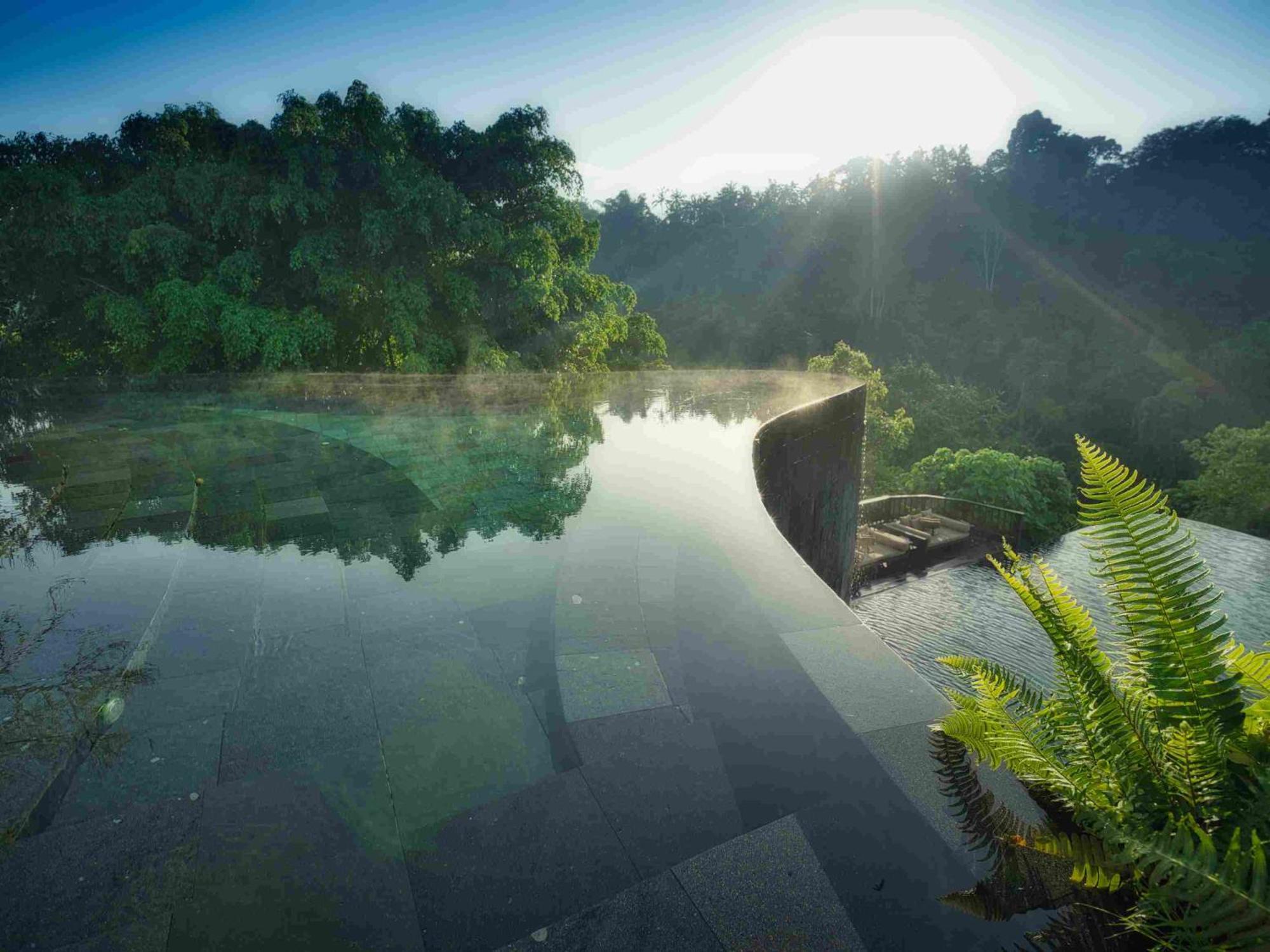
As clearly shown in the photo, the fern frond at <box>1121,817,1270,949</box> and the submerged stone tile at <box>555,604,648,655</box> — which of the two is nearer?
the fern frond at <box>1121,817,1270,949</box>

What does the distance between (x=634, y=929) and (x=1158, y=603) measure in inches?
54.9

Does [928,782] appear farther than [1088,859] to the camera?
Yes

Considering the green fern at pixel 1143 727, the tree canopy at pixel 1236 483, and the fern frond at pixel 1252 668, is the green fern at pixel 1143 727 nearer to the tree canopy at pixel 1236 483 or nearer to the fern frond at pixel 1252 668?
the fern frond at pixel 1252 668

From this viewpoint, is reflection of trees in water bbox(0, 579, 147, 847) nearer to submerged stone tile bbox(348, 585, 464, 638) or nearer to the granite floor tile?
submerged stone tile bbox(348, 585, 464, 638)

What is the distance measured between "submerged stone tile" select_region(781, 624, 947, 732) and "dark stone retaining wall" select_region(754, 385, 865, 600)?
101 inches

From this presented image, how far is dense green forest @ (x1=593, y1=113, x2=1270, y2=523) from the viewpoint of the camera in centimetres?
3922

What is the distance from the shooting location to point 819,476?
8031mm

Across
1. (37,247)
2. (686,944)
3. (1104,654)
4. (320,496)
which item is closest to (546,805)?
(686,944)

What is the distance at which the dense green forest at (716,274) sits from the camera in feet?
43.7

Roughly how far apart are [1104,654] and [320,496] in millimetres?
4871

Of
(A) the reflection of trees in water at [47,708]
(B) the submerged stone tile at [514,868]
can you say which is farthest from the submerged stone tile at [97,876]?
(B) the submerged stone tile at [514,868]

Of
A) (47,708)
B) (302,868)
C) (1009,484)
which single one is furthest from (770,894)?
(1009,484)

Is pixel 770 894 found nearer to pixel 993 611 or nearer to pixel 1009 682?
pixel 1009 682

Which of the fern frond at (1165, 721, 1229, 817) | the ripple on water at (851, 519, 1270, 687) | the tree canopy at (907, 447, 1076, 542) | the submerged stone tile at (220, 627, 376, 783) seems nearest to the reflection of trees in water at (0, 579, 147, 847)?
the submerged stone tile at (220, 627, 376, 783)
